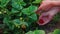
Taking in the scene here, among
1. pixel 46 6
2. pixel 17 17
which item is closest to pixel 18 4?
pixel 17 17

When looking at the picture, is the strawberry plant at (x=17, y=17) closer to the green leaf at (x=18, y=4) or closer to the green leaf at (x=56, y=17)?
the green leaf at (x=18, y=4)

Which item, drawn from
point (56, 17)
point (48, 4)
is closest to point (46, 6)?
point (48, 4)

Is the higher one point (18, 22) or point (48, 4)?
point (48, 4)

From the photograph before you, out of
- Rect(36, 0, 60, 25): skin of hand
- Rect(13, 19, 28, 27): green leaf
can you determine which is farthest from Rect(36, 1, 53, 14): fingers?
Rect(13, 19, 28, 27): green leaf

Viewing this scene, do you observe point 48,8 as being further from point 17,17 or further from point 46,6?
point 17,17

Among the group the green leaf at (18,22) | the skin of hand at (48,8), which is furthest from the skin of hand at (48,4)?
the green leaf at (18,22)

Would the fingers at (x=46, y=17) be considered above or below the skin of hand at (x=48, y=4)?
below

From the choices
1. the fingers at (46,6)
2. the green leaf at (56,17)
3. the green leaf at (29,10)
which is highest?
the fingers at (46,6)

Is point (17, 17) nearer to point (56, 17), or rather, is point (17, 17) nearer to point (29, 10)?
point (29, 10)

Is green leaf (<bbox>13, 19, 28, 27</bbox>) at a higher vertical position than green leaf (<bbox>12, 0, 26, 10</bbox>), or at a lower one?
lower

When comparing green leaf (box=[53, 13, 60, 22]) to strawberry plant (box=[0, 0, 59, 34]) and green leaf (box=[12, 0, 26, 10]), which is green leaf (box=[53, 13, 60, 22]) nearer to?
strawberry plant (box=[0, 0, 59, 34])

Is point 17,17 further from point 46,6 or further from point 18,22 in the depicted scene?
point 46,6

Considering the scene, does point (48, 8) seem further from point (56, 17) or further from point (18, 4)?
point (18, 4)
